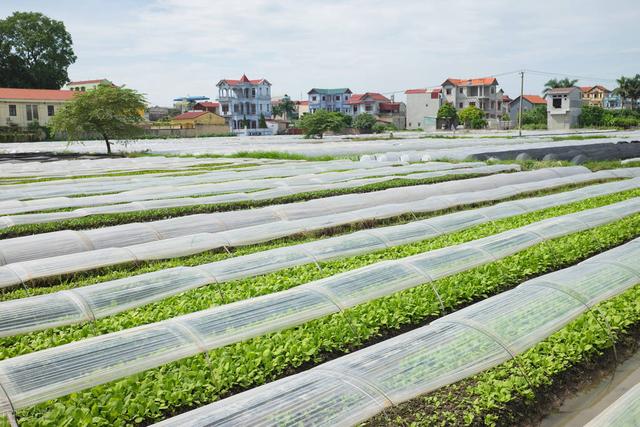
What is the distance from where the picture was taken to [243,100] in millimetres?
94812

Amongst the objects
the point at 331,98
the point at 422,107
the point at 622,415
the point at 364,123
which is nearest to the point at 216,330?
Answer: the point at 622,415

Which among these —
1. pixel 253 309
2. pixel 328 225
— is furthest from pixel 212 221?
pixel 253 309

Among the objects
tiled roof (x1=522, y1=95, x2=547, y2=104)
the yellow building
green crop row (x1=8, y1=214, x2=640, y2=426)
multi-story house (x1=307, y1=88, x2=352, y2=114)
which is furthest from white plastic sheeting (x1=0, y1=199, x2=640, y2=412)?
tiled roof (x1=522, y1=95, x2=547, y2=104)

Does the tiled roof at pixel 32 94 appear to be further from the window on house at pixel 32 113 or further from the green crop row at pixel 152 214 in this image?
the green crop row at pixel 152 214

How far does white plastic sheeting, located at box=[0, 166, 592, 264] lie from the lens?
9.64m

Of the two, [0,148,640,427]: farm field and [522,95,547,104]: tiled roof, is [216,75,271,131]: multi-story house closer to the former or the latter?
[522,95,547,104]: tiled roof

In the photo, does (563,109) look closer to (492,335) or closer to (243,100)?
(243,100)

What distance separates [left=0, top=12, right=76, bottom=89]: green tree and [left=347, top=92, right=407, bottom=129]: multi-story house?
160ft

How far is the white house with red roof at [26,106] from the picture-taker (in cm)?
6253

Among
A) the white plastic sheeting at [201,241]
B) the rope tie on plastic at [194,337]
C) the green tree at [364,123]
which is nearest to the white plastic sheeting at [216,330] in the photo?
the rope tie on plastic at [194,337]

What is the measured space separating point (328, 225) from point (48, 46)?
255 feet

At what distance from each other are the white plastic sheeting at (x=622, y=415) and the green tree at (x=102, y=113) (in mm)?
33653

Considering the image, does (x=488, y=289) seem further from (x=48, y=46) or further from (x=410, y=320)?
(x=48, y=46)

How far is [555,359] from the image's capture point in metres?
5.59
